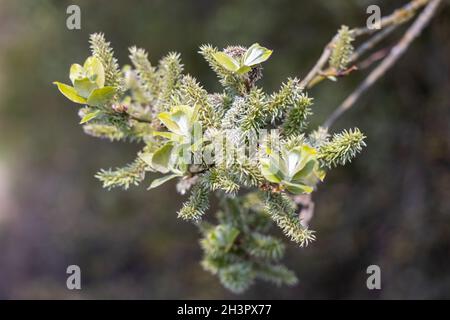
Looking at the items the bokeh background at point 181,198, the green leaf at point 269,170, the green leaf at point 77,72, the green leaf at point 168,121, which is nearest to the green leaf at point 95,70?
the green leaf at point 77,72

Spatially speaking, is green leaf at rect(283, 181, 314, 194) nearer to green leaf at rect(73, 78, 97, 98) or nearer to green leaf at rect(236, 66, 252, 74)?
green leaf at rect(236, 66, 252, 74)

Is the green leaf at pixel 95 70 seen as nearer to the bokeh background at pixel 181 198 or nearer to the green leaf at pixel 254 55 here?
the green leaf at pixel 254 55

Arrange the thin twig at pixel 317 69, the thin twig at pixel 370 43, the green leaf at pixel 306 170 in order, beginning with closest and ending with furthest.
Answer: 1. the green leaf at pixel 306 170
2. the thin twig at pixel 317 69
3. the thin twig at pixel 370 43

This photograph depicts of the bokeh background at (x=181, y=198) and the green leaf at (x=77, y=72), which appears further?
the bokeh background at (x=181, y=198)

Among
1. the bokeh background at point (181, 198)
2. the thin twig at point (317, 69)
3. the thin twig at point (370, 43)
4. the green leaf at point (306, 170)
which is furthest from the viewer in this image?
the bokeh background at point (181, 198)

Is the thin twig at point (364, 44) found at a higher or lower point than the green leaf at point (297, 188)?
higher

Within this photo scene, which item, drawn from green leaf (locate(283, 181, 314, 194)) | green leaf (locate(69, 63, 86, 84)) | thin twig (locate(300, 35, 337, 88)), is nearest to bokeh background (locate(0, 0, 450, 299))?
thin twig (locate(300, 35, 337, 88))
